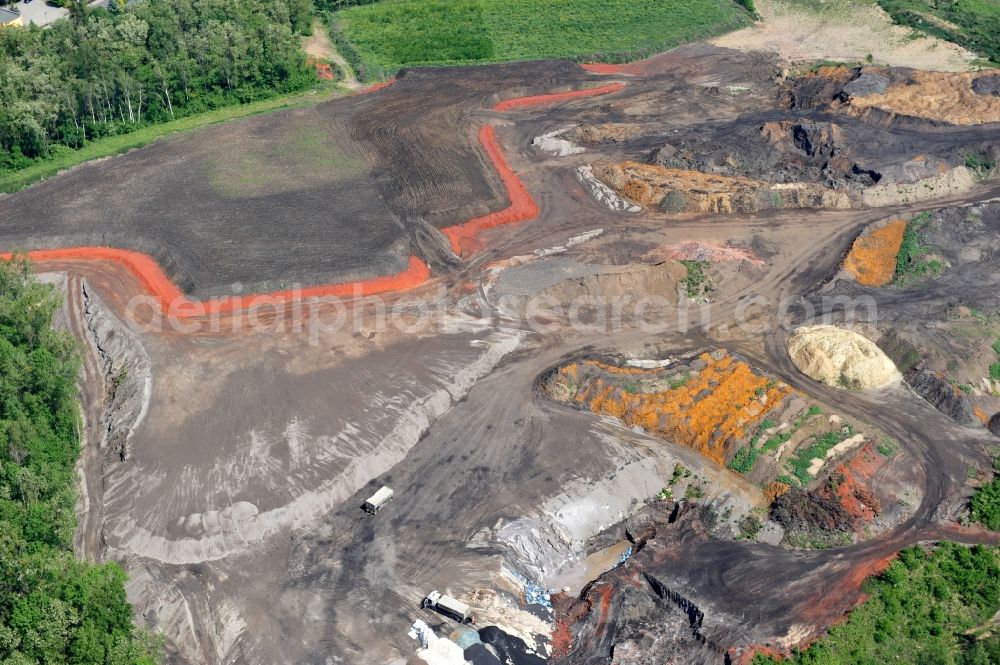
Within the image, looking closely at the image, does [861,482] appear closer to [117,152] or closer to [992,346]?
[992,346]

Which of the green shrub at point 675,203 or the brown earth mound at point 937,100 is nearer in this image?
the green shrub at point 675,203

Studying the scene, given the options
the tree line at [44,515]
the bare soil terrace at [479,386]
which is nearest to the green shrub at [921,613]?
the bare soil terrace at [479,386]

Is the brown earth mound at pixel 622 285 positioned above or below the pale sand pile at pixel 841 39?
below

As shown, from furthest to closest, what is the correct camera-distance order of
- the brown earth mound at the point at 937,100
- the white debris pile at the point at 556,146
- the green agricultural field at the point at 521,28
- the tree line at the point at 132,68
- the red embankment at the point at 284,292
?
the green agricultural field at the point at 521,28 → the brown earth mound at the point at 937,100 → the white debris pile at the point at 556,146 → the tree line at the point at 132,68 → the red embankment at the point at 284,292

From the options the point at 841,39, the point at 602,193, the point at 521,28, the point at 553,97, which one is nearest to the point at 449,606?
the point at 602,193

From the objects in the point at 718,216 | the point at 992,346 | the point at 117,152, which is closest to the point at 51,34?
the point at 117,152

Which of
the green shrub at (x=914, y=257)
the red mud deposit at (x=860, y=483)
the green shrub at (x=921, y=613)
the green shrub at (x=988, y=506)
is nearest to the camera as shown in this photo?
the green shrub at (x=921, y=613)

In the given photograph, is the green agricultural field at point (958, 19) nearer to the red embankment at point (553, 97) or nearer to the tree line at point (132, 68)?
the red embankment at point (553, 97)

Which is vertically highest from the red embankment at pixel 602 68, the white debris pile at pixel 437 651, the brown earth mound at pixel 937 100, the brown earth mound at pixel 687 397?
the red embankment at pixel 602 68
